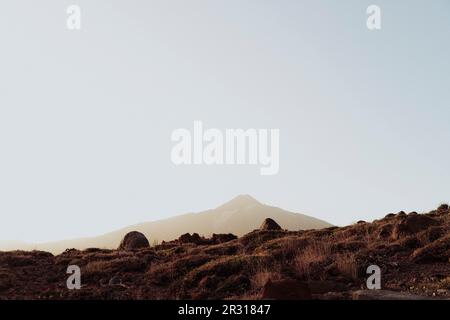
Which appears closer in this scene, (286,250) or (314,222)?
(286,250)

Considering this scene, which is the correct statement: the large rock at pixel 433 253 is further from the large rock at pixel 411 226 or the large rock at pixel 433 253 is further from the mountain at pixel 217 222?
the mountain at pixel 217 222

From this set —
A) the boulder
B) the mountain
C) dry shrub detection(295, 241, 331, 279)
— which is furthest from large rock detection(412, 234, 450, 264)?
the mountain

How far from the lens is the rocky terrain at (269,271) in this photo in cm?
1323

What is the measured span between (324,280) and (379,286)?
1675 mm

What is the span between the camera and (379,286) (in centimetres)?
1332

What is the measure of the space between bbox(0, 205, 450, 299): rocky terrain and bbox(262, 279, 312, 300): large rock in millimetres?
19

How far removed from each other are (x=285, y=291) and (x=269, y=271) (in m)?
5.41

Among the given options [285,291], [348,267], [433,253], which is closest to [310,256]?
[348,267]

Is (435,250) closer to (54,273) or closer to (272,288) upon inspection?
(272,288)

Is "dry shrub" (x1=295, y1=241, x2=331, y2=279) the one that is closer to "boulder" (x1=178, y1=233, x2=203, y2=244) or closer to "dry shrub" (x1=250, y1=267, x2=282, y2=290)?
"dry shrub" (x1=250, y1=267, x2=282, y2=290)

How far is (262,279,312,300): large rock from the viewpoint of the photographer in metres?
10.4

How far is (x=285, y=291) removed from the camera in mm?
10430

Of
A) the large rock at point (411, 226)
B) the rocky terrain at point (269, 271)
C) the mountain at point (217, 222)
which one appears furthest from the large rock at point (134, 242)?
the mountain at point (217, 222)
